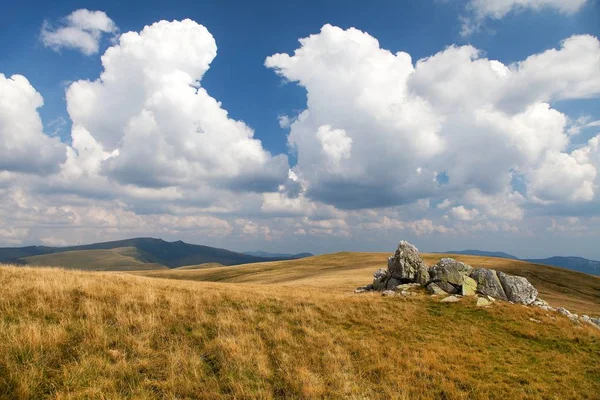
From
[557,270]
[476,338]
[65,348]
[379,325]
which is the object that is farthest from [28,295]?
[557,270]

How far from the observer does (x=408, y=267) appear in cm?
3622

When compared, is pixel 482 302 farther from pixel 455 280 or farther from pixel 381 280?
pixel 381 280

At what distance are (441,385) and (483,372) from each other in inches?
129

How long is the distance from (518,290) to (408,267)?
1038cm

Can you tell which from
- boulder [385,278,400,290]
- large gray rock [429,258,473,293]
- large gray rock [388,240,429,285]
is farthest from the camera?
boulder [385,278,400,290]

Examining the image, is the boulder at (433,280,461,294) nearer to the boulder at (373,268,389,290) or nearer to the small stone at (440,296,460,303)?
the small stone at (440,296,460,303)

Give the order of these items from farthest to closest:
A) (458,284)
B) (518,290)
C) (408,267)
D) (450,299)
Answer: (408,267) < (518,290) < (458,284) < (450,299)

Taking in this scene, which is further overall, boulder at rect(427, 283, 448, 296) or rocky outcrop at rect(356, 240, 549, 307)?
rocky outcrop at rect(356, 240, 549, 307)

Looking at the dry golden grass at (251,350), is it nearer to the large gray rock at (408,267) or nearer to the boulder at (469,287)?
the boulder at (469,287)

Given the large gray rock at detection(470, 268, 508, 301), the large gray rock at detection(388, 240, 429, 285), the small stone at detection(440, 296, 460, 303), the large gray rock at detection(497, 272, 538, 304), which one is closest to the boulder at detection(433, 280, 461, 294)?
the large gray rock at detection(388, 240, 429, 285)

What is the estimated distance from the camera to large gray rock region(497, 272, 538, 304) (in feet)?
102

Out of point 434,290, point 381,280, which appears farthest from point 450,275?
point 381,280

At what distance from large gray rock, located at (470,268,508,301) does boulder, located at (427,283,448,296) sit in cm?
413

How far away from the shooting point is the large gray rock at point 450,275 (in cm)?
3158
